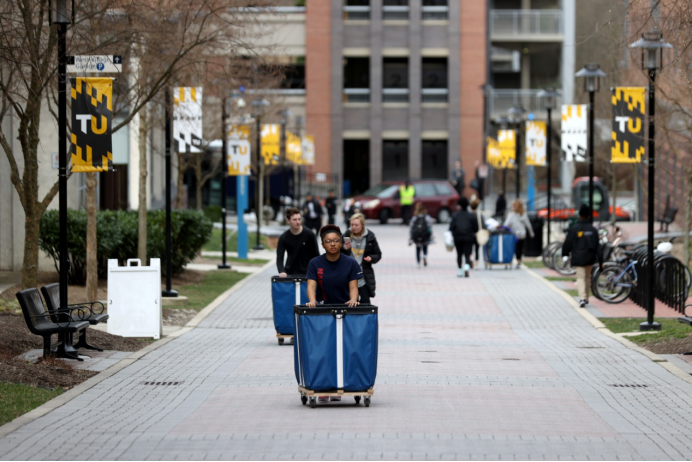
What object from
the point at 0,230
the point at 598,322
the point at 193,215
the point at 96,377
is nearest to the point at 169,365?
the point at 96,377

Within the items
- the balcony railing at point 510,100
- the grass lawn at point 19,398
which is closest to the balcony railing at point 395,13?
Answer: the balcony railing at point 510,100

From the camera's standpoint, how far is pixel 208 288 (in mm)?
22547

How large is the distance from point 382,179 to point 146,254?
41.9 metres

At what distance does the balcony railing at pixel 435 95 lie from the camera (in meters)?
61.9

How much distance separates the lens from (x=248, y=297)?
21.4m

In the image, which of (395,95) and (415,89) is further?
(395,95)

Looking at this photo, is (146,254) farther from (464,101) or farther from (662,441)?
(464,101)

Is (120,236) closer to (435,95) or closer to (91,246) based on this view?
(91,246)

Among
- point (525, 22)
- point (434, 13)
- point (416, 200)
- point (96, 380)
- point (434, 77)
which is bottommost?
point (96, 380)

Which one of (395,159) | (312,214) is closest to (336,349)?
(312,214)

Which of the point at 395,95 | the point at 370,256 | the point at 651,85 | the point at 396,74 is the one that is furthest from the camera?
the point at 396,74

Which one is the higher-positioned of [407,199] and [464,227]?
[407,199]

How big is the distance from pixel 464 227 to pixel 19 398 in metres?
16.7

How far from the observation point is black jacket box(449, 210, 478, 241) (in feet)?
85.0
